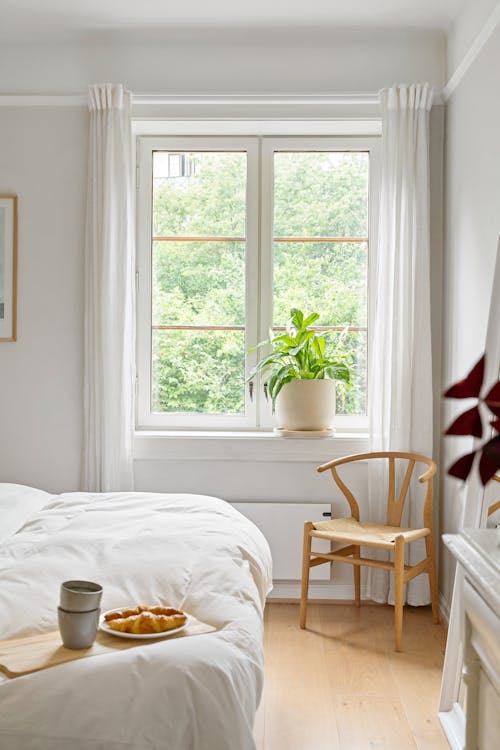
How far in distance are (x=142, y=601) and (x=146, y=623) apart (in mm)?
259

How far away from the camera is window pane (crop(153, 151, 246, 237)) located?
420cm

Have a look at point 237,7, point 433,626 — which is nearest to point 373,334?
point 433,626

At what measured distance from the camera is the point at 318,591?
3957mm

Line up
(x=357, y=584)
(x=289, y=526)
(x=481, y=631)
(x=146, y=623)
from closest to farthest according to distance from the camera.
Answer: (x=481, y=631) < (x=146, y=623) < (x=357, y=584) < (x=289, y=526)

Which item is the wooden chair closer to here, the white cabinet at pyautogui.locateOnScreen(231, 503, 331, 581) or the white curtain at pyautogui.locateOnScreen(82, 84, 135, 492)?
the white cabinet at pyautogui.locateOnScreen(231, 503, 331, 581)

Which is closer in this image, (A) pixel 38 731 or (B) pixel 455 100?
(A) pixel 38 731

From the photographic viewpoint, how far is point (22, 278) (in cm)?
400

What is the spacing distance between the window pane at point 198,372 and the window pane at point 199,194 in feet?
1.85

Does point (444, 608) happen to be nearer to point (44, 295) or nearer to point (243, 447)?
point (243, 447)

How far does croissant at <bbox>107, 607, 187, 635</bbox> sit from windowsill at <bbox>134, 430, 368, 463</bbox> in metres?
2.22

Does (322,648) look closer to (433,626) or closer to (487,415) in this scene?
(433,626)

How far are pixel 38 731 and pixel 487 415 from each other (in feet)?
6.02

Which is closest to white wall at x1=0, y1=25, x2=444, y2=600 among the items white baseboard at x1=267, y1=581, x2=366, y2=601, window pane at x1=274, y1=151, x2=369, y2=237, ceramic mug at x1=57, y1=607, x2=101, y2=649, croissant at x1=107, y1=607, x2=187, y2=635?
window pane at x1=274, y1=151, x2=369, y2=237

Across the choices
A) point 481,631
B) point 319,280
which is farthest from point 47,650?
point 319,280
